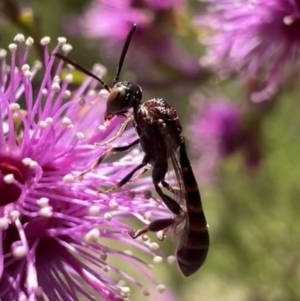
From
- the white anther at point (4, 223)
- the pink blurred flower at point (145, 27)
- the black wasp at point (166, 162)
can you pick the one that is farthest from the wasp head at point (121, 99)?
the pink blurred flower at point (145, 27)

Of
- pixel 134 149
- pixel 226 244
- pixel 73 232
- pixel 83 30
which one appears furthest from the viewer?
pixel 226 244

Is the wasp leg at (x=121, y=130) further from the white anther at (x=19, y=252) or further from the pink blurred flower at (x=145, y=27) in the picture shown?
the pink blurred flower at (x=145, y=27)

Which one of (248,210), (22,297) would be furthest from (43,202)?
(248,210)

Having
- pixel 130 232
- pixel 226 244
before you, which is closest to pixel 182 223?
pixel 130 232

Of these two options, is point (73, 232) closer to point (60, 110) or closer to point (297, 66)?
point (60, 110)

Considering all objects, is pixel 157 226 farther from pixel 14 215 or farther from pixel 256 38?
pixel 256 38
